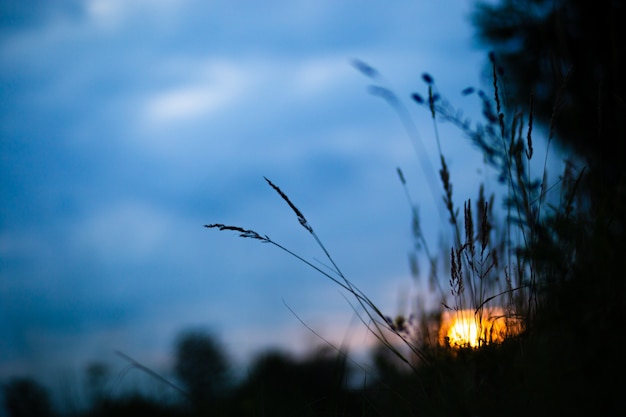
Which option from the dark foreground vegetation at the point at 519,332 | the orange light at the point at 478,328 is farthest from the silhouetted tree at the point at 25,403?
the orange light at the point at 478,328

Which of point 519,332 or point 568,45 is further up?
point 568,45

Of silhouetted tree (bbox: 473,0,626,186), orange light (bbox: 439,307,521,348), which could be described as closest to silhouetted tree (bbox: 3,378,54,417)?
orange light (bbox: 439,307,521,348)

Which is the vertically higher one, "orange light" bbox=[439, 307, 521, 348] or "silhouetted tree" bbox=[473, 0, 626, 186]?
"silhouetted tree" bbox=[473, 0, 626, 186]

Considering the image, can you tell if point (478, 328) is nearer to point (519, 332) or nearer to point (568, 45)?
point (519, 332)

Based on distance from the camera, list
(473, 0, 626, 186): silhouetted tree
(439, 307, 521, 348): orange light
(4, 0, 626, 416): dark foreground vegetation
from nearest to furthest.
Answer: (4, 0, 626, 416): dark foreground vegetation, (439, 307, 521, 348): orange light, (473, 0, 626, 186): silhouetted tree

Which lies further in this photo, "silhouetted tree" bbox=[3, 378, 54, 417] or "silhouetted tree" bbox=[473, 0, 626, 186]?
"silhouetted tree" bbox=[473, 0, 626, 186]

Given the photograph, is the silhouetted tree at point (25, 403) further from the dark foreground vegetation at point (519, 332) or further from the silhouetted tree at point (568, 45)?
the silhouetted tree at point (568, 45)

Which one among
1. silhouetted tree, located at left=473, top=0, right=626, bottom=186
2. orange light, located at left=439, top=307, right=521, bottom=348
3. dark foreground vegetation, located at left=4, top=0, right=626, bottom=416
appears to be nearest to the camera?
dark foreground vegetation, located at left=4, top=0, right=626, bottom=416

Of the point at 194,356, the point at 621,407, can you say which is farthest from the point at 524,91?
the point at 194,356

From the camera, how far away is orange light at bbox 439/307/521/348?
5.19 feet

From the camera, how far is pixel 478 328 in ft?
5.45

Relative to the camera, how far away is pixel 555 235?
1.52 meters

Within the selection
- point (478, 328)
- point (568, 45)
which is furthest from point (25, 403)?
point (568, 45)

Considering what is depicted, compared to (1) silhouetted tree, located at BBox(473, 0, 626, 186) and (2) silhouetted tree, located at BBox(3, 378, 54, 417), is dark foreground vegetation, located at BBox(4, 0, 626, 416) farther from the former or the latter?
(1) silhouetted tree, located at BBox(473, 0, 626, 186)
